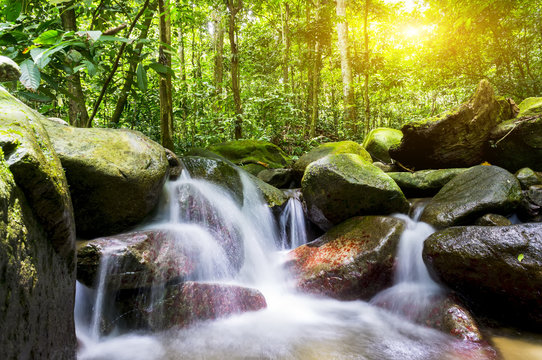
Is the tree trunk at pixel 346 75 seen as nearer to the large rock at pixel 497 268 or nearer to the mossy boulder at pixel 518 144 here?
the mossy boulder at pixel 518 144

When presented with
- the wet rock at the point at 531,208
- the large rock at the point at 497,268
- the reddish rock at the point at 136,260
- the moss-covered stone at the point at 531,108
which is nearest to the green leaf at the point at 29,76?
the reddish rock at the point at 136,260

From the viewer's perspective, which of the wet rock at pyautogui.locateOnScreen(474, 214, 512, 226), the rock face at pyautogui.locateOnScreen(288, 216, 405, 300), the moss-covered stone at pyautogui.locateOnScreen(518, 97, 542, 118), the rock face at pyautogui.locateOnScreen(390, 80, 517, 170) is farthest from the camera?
the rock face at pyautogui.locateOnScreen(390, 80, 517, 170)

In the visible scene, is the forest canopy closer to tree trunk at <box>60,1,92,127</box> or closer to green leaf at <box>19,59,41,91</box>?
tree trunk at <box>60,1,92,127</box>

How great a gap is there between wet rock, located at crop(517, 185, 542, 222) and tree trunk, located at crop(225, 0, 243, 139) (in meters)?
6.89

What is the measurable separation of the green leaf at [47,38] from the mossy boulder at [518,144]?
647 cm

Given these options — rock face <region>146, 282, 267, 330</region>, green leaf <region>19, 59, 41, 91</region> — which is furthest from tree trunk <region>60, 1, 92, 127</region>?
rock face <region>146, 282, 267, 330</region>

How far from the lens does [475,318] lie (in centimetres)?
331

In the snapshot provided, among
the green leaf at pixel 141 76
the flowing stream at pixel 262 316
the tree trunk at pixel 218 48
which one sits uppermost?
the tree trunk at pixel 218 48

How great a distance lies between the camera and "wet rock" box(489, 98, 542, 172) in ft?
17.3

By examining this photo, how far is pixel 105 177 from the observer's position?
3559mm

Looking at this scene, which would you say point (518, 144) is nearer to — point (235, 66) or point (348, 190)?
point (348, 190)

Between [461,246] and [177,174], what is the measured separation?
4.27 metres

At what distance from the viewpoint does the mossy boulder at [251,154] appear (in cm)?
795

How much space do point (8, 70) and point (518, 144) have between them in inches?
282
